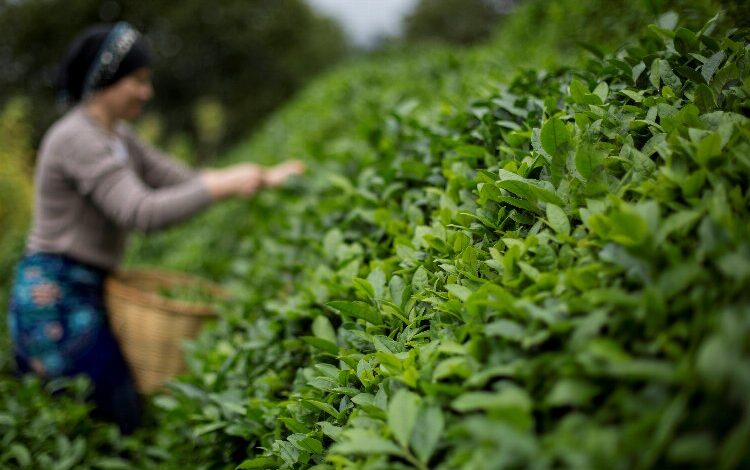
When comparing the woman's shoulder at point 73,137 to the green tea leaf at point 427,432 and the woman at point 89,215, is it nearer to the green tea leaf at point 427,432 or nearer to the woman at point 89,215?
the woman at point 89,215

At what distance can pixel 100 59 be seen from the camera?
2.81m

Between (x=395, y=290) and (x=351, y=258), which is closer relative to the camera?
(x=395, y=290)

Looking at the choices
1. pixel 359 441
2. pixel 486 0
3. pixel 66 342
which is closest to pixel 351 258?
pixel 359 441

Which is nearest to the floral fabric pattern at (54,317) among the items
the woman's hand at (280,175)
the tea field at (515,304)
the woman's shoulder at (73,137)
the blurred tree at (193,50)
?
the tea field at (515,304)

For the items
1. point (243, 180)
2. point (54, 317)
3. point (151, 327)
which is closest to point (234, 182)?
point (243, 180)

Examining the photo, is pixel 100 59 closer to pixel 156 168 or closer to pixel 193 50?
pixel 156 168

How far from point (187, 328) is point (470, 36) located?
68.1ft

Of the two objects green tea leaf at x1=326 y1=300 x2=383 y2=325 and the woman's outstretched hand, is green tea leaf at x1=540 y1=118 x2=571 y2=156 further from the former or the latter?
the woman's outstretched hand

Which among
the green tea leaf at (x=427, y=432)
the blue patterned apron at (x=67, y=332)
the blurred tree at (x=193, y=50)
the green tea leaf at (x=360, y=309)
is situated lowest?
the blue patterned apron at (x=67, y=332)

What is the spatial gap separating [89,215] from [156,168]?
742 millimetres

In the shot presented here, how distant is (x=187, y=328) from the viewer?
8.87 feet

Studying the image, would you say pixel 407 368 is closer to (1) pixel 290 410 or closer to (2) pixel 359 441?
(2) pixel 359 441

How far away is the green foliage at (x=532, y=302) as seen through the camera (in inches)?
30.6

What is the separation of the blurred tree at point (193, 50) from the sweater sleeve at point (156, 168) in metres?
13.1
